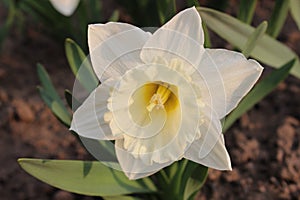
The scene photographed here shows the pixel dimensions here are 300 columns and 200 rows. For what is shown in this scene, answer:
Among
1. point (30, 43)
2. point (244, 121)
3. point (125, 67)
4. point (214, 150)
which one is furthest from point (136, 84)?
point (30, 43)

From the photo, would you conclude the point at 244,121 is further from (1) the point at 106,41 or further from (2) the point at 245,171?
(1) the point at 106,41

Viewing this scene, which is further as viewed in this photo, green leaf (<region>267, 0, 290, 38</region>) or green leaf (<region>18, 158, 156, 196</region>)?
green leaf (<region>267, 0, 290, 38</region>)

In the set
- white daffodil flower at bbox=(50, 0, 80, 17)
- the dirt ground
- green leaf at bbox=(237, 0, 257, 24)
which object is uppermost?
white daffodil flower at bbox=(50, 0, 80, 17)

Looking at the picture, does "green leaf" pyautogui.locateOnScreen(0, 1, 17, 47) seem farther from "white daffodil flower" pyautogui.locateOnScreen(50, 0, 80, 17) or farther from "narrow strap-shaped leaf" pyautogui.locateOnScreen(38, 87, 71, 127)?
"narrow strap-shaped leaf" pyautogui.locateOnScreen(38, 87, 71, 127)

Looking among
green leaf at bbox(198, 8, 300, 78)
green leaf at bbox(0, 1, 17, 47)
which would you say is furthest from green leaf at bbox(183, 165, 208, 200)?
green leaf at bbox(0, 1, 17, 47)

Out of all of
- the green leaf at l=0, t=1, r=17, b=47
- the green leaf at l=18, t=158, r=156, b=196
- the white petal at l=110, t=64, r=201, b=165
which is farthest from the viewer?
the green leaf at l=0, t=1, r=17, b=47

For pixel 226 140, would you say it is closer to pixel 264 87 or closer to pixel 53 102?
pixel 264 87
